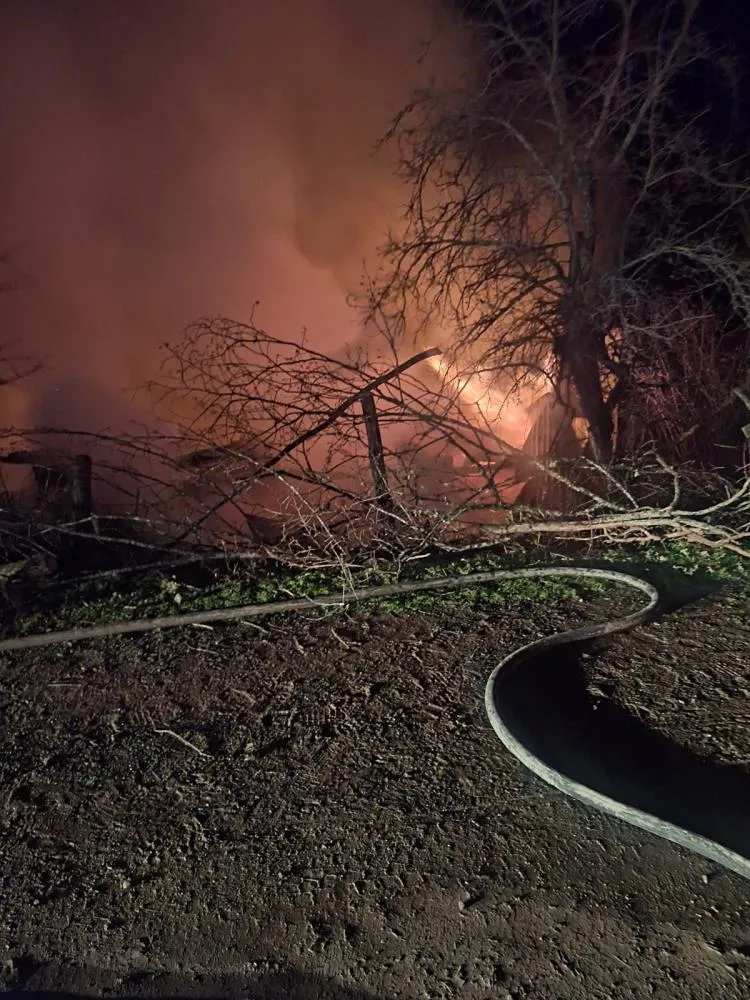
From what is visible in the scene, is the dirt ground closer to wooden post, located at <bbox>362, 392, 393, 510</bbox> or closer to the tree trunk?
wooden post, located at <bbox>362, 392, 393, 510</bbox>

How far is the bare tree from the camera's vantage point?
6266mm

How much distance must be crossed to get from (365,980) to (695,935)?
93cm

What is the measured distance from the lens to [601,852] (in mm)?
2391

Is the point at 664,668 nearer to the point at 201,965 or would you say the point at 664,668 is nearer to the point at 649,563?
the point at 649,563

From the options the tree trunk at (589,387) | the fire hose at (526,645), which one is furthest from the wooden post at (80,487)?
the tree trunk at (589,387)

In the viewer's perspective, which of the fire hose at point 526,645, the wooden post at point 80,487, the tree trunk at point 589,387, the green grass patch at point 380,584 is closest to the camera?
the fire hose at point 526,645

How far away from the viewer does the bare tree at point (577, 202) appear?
20.6 ft

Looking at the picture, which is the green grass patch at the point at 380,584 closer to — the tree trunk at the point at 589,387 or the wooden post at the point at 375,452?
the wooden post at the point at 375,452

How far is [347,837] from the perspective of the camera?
2.59m

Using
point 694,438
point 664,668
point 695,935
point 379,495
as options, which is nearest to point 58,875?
point 695,935

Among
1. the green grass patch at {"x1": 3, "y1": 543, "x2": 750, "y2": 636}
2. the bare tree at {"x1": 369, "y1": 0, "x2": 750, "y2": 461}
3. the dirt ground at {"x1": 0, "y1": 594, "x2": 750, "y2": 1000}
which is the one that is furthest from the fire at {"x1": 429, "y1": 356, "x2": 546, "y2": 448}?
the dirt ground at {"x1": 0, "y1": 594, "x2": 750, "y2": 1000}

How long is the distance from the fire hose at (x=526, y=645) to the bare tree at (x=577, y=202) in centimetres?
223

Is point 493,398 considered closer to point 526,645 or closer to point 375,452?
point 375,452

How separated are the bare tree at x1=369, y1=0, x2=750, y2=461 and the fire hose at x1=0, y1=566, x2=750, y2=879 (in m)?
2.23
